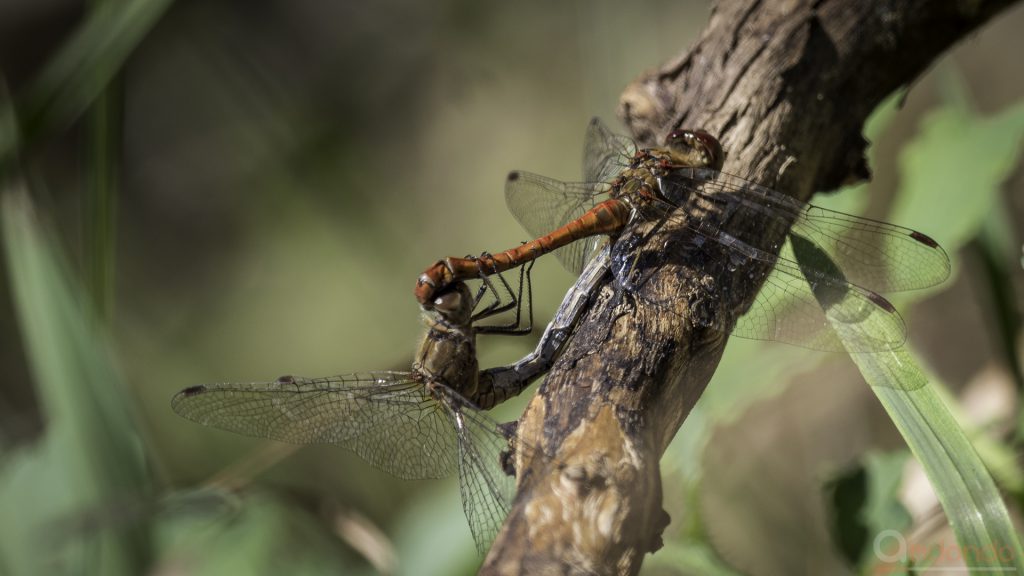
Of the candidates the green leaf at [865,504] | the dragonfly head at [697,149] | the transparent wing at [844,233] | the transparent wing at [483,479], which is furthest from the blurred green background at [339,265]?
the dragonfly head at [697,149]

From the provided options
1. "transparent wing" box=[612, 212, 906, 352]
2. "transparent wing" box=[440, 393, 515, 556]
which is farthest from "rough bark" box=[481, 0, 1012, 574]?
"transparent wing" box=[440, 393, 515, 556]

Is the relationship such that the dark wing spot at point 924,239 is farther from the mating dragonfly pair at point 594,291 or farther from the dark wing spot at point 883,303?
the dark wing spot at point 883,303

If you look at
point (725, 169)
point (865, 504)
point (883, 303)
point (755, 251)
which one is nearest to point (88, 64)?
point (725, 169)

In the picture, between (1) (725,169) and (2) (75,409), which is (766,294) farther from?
(2) (75,409)

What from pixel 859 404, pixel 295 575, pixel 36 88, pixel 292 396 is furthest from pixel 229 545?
pixel 859 404

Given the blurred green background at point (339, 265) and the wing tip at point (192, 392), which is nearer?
the wing tip at point (192, 392)

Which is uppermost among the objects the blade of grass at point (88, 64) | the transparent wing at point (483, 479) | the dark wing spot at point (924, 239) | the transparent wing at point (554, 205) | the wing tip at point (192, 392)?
the blade of grass at point (88, 64)
